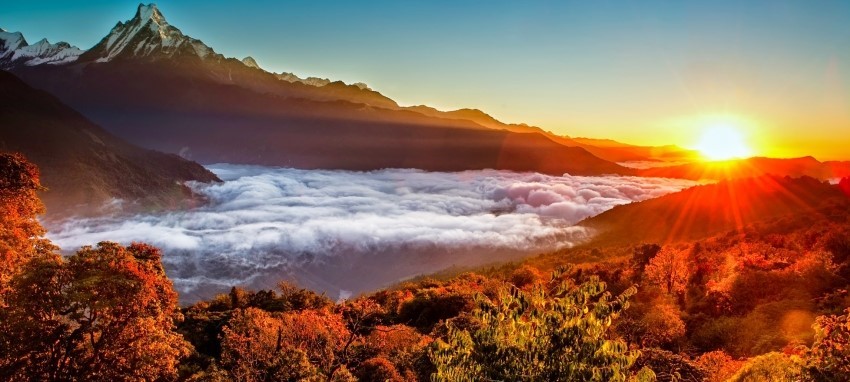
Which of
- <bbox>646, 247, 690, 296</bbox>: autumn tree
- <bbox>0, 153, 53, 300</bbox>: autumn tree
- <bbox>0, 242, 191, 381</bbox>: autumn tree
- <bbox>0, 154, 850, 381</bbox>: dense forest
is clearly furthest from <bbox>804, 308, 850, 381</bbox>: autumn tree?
<bbox>646, 247, 690, 296</bbox>: autumn tree

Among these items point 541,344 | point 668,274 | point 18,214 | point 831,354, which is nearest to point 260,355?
point 18,214

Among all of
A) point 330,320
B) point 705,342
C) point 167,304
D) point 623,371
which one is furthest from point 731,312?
point 167,304

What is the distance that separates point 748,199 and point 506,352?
224 metres

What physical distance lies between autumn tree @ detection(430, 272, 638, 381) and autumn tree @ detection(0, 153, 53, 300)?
74.7ft

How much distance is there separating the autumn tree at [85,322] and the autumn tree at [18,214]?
5.86 metres

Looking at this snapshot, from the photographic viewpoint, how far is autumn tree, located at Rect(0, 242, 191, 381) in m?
18.3

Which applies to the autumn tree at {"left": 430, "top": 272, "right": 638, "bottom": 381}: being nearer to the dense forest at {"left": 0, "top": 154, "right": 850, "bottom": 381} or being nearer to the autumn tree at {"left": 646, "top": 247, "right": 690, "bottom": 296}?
the dense forest at {"left": 0, "top": 154, "right": 850, "bottom": 381}

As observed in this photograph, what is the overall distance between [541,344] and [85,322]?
17753 millimetres

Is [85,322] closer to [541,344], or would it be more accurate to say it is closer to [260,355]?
[260,355]

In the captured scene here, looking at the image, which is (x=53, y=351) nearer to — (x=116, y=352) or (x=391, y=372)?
(x=116, y=352)

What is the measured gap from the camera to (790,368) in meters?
16.6

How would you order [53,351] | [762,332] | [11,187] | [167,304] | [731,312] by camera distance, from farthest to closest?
[731,312] → [762,332] → [11,187] → [167,304] → [53,351]

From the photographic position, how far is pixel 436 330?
4531 cm

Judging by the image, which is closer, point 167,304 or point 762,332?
point 167,304
